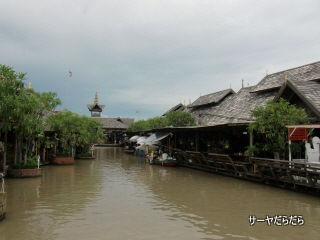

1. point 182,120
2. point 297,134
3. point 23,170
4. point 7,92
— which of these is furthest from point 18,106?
point 182,120

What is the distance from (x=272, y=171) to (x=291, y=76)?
386 inches

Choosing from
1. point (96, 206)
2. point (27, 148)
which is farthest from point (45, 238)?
point (27, 148)

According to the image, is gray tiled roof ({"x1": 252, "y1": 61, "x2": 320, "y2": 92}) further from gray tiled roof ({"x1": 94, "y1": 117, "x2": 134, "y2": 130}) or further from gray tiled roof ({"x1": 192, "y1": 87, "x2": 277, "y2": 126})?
gray tiled roof ({"x1": 94, "y1": 117, "x2": 134, "y2": 130})

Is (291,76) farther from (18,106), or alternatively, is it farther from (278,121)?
(18,106)

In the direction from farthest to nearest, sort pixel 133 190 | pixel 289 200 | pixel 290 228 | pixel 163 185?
pixel 163 185
pixel 133 190
pixel 289 200
pixel 290 228

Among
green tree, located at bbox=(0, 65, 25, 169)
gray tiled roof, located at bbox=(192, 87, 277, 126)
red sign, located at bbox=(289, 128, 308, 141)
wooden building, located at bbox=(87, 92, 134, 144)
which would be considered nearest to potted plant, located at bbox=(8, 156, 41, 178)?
green tree, located at bbox=(0, 65, 25, 169)

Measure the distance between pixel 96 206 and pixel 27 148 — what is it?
817cm

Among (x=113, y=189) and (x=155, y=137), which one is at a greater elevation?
(x=155, y=137)

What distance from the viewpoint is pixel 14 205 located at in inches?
368

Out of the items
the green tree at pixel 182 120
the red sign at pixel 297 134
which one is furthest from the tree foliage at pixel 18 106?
the green tree at pixel 182 120

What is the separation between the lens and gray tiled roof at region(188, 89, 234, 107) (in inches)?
1080

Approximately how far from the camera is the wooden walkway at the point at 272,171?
10.6 m

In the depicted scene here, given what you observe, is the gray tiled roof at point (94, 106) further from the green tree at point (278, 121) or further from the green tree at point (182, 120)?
the green tree at point (278, 121)

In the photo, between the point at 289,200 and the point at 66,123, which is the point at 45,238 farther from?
the point at 66,123
